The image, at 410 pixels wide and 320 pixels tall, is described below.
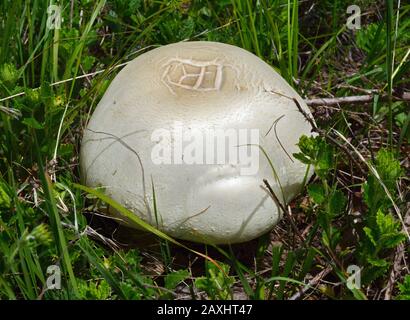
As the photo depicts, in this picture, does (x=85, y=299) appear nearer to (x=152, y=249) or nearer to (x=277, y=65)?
(x=152, y=249)

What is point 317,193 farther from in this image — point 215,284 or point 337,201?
point 215,284

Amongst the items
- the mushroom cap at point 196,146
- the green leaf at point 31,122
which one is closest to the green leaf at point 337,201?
the mushroom cap at point 196,146

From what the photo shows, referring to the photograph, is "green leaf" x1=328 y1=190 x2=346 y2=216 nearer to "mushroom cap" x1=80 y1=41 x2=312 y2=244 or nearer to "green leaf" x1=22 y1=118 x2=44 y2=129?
"mushroom cap" x1=80 y1=41 x2=312 y2=244

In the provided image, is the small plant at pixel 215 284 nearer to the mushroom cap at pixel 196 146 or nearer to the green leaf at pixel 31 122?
the mushroom cap at pixel 196 146

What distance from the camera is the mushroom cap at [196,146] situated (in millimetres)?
2256

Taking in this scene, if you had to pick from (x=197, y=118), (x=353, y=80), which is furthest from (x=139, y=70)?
(x=353, y=80)

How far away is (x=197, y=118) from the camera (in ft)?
7.47

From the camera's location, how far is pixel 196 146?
225 cm

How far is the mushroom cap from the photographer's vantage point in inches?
88.8

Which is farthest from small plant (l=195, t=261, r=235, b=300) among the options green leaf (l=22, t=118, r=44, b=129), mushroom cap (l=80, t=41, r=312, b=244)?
green leaf (l=22, t=118, r=44, b=129)

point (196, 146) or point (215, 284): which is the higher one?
point (196, 146)

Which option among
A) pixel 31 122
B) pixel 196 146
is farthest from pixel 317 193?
pixel 31 122

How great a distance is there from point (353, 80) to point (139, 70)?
1.07 metres

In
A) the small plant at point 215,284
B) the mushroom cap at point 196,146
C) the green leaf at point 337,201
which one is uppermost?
the mushroom cap at point 196,146
